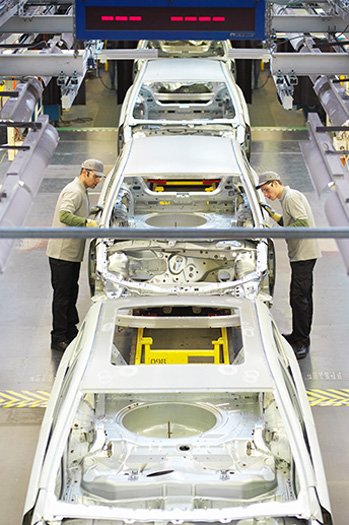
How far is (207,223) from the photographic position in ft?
30.3

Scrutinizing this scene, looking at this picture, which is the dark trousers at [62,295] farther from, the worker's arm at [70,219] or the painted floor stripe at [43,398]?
the painted floor stripe at [43,398]

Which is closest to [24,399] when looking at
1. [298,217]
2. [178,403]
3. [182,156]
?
[178,403]

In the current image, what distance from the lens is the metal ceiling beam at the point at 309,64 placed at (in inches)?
337

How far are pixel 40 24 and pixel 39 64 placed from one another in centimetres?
121

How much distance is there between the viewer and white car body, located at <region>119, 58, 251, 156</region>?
11133 millimetres

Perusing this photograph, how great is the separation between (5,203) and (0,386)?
3.06 m

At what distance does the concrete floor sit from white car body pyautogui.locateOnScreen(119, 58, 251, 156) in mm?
1327

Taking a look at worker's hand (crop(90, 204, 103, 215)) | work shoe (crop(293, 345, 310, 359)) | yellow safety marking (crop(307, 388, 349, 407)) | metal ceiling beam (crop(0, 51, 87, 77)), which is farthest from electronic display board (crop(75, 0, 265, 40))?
work shoe (crop(293, 345, 310, 359))

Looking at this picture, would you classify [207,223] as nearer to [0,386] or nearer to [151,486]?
[0,386]

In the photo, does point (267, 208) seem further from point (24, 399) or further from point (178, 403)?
point (178, 403)

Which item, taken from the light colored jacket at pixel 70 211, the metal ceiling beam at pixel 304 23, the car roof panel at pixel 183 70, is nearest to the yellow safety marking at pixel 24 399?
the light colored jacket at pixel 70 211

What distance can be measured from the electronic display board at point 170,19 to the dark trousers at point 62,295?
7.66 feet

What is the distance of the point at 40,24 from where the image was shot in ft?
30.9

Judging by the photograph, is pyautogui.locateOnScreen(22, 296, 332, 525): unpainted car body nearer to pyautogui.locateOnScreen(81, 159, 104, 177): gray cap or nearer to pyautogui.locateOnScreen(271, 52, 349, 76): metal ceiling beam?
pyautogui.locateOnScreen(81, 159, 104, 177): gray cap
